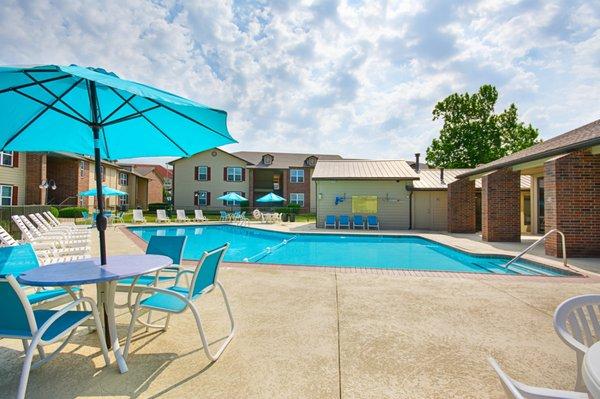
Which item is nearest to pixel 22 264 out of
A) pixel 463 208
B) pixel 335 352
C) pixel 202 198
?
pixel 335 352

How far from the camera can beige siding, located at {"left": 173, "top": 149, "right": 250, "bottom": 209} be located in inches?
1308

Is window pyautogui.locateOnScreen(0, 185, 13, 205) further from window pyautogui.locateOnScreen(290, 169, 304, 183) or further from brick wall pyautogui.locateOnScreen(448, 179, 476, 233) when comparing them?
brick wall pyautogui.locateOnScreen(448, 179, 476, 233)

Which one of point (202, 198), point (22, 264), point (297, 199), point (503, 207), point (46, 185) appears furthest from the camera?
point (297, 199)

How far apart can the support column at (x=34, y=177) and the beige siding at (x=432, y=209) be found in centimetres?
2447

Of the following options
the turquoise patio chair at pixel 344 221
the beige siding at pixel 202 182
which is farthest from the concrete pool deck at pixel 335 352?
the beige siding at pixel 202 182

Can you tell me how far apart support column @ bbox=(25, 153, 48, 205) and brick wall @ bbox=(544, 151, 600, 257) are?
2738 cm

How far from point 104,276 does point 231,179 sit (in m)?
32.1

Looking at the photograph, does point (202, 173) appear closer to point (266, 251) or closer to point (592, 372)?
point (266, 251)

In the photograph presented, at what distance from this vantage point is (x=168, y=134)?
4.25m

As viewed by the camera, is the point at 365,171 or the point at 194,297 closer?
the point at 194,297

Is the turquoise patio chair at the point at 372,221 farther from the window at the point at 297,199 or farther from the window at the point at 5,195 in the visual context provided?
the window at the point at 5,195

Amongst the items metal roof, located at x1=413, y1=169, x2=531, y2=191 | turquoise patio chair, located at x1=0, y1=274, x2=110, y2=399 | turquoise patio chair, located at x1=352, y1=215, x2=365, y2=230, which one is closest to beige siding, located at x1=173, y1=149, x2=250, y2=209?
turquoise patio chair, located at x1=352, y1=215, x2=365, y2=230

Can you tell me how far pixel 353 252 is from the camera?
1165cm

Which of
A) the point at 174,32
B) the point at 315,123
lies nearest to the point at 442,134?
the point at 315,123
